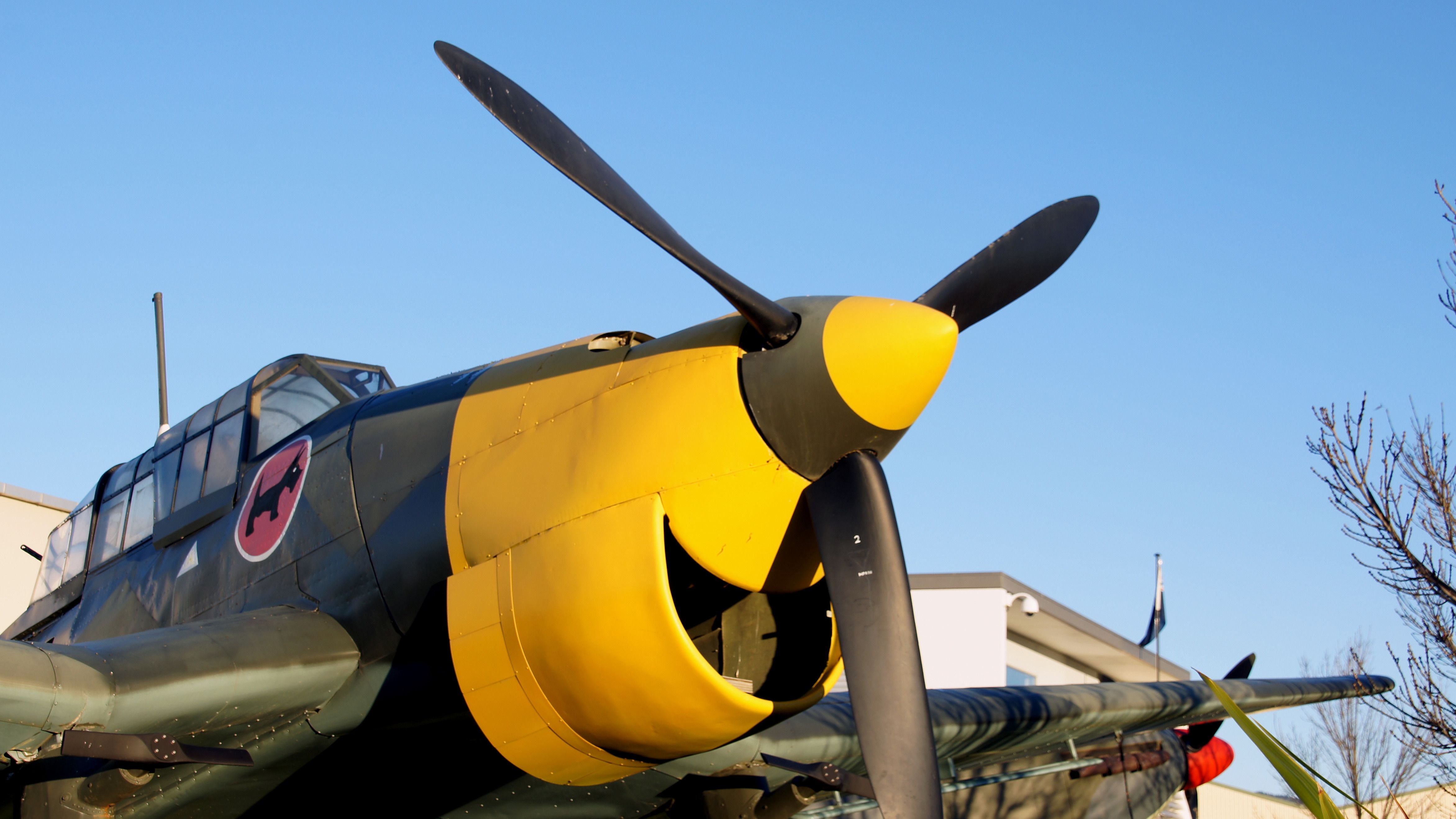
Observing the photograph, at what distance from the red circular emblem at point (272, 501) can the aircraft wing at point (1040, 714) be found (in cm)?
281

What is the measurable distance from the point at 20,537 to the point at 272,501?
19.0m

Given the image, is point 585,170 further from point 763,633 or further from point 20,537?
point 20,537

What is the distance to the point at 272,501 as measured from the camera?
21.0 feet

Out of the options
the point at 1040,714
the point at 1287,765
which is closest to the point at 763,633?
the point at 1287,765

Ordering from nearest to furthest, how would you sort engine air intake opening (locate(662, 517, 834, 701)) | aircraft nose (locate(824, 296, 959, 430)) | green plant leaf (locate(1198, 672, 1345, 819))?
1. green plant leaf (locate(1198, 672, 1345, 819))
2. aircraft nose (locate(824, 296, 959, 430))
3. engine air intake opening (locate(662, 517, 834, 701))

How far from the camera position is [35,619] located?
27.8 feet

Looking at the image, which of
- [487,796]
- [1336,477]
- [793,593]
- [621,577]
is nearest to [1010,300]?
[793,593]

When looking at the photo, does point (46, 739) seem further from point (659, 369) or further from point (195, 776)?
point (659, 369)

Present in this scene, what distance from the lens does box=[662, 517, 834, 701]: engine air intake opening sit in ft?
16.6

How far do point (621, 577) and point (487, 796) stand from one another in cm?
198

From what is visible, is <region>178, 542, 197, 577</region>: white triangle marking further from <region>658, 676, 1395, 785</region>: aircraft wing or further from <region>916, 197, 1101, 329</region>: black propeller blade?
<region>916, 197, 1101, 329</region>: black propeller blade

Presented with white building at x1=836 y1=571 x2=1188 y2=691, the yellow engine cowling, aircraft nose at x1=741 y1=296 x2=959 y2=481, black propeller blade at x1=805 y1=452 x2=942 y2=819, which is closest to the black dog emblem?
the yellow engine cowling

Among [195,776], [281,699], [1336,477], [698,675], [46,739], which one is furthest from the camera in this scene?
[1336,477]

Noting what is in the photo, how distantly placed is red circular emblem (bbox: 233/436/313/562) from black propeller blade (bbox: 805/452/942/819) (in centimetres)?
297
